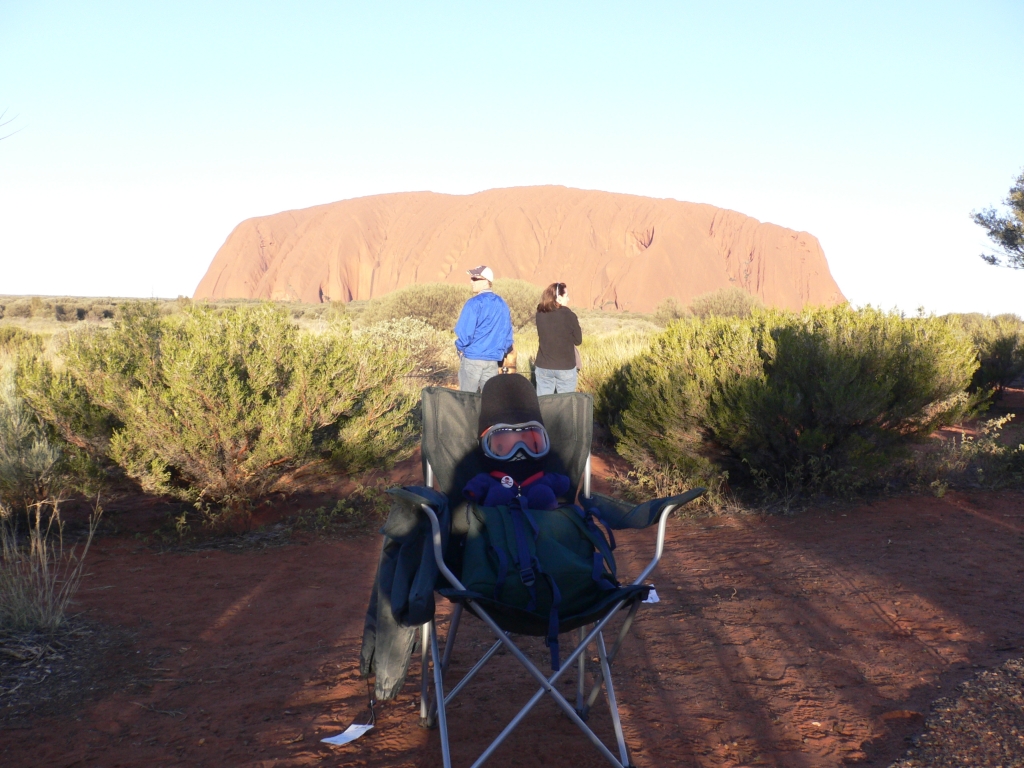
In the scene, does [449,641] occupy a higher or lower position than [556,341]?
lower

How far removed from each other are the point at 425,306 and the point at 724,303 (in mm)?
11150

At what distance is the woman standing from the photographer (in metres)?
6.91

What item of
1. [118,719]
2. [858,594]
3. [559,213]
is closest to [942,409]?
[858,594]

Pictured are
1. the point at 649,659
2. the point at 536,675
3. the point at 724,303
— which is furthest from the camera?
the point at 724,303

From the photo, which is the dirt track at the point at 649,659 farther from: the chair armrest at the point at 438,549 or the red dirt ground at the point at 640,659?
the chair armrest at the point at 438,549

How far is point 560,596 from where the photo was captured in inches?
94.0

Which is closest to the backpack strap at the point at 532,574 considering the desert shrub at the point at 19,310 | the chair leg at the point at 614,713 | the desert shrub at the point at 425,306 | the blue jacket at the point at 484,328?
the chair leg at the point at 614,713

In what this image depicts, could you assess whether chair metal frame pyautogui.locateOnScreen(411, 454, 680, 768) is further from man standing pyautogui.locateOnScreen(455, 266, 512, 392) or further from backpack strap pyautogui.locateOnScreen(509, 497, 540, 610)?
man standing pyautogui.locateOnScreen(455, 266, 512, 392)

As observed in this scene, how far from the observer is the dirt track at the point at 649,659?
A: 8.18 feet

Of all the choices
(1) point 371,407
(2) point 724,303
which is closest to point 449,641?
(1) point 371,407

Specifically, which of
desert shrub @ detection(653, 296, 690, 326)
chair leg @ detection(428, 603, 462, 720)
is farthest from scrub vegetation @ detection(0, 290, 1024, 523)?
desert shrub @ detection(653, 296, 690, 326)

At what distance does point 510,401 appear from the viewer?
124 inches

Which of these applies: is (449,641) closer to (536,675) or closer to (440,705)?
(440,705)

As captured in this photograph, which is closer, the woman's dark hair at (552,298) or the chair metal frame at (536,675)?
the chair metal frame at (536,675)
